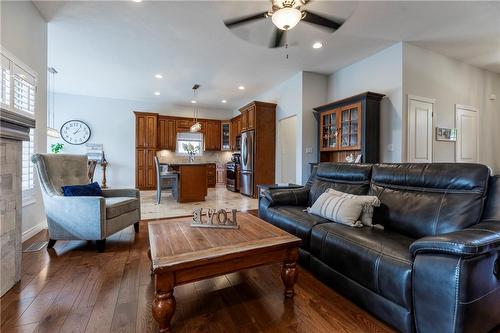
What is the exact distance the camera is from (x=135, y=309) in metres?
1.55

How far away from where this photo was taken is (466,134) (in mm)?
4559

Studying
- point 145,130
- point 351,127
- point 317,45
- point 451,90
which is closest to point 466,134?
point 451,90

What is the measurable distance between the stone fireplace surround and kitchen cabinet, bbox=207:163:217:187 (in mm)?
6304

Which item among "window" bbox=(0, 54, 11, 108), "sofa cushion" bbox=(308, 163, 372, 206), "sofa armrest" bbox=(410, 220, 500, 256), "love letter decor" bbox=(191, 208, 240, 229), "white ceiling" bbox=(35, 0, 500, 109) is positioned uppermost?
"white ceiling" bbox=(35, 0, 500, 109)

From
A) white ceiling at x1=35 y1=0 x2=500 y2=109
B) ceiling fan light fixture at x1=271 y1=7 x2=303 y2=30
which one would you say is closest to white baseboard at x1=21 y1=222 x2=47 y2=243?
white ceiling at x1=35 y1=0 x2=500 y2=109

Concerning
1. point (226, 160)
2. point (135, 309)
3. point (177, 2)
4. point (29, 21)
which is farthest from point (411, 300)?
point (226, 160)

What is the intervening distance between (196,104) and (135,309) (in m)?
7.29

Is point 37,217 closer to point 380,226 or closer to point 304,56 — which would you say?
point 380,226

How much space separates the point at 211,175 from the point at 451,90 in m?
6.66

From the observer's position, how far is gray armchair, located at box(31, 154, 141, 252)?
7.88 ft

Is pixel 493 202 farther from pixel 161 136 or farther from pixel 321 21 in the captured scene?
pixel 161 136

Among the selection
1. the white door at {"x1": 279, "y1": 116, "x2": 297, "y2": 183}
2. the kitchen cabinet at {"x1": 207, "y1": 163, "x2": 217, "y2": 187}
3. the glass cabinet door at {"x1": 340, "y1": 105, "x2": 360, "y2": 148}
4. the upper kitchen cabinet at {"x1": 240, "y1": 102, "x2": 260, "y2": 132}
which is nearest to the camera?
the glass cabinet door at {"x1": 340, "y1": 105, "x2": 360, "y2": 148}

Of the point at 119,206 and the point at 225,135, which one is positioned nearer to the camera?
the point at 119,206

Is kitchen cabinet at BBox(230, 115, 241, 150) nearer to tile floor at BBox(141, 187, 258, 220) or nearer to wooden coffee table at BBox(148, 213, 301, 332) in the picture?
tile floor at BBox(141, 187, 258, 220)
